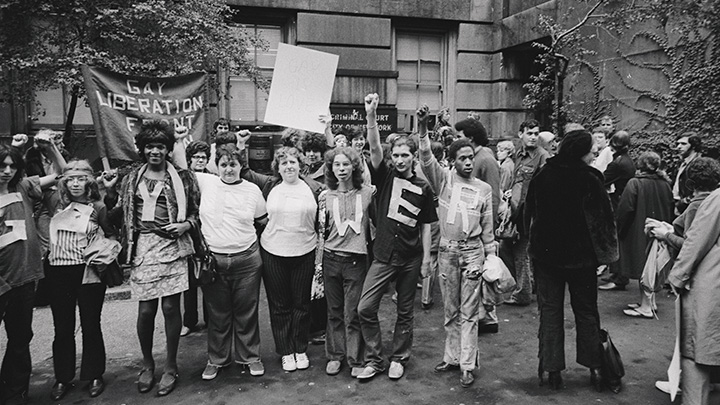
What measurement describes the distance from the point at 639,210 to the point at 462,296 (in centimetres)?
337

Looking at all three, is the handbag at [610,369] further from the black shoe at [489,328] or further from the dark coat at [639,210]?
the dark coat at [639,210]

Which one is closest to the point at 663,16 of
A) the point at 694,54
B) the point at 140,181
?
the point at 694,54

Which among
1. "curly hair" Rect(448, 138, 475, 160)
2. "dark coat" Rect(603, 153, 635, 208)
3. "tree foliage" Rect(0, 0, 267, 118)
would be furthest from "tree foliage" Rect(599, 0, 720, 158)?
"tree foliage" Rect(0, 0, 267, 118)

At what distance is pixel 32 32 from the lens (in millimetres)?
8781

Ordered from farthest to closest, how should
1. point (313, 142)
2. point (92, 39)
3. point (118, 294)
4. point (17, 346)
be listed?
point (92, 39) < point (118, 294) < point (313, 142) < point (17, 346)

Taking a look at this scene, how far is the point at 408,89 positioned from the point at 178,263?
36.3 ft

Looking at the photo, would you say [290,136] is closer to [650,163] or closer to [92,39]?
[650,163]

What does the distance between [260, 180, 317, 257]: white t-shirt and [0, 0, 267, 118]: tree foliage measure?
461 centimetres

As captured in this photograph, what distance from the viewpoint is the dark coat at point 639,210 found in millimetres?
7012

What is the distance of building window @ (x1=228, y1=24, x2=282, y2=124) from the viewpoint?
1338 cm

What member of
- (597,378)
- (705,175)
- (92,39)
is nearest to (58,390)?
(597,378)

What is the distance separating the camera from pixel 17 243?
4.43 meters

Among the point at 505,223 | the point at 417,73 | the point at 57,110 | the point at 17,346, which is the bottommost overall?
the point at 17,346

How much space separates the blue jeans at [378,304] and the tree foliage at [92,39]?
5.61 m
